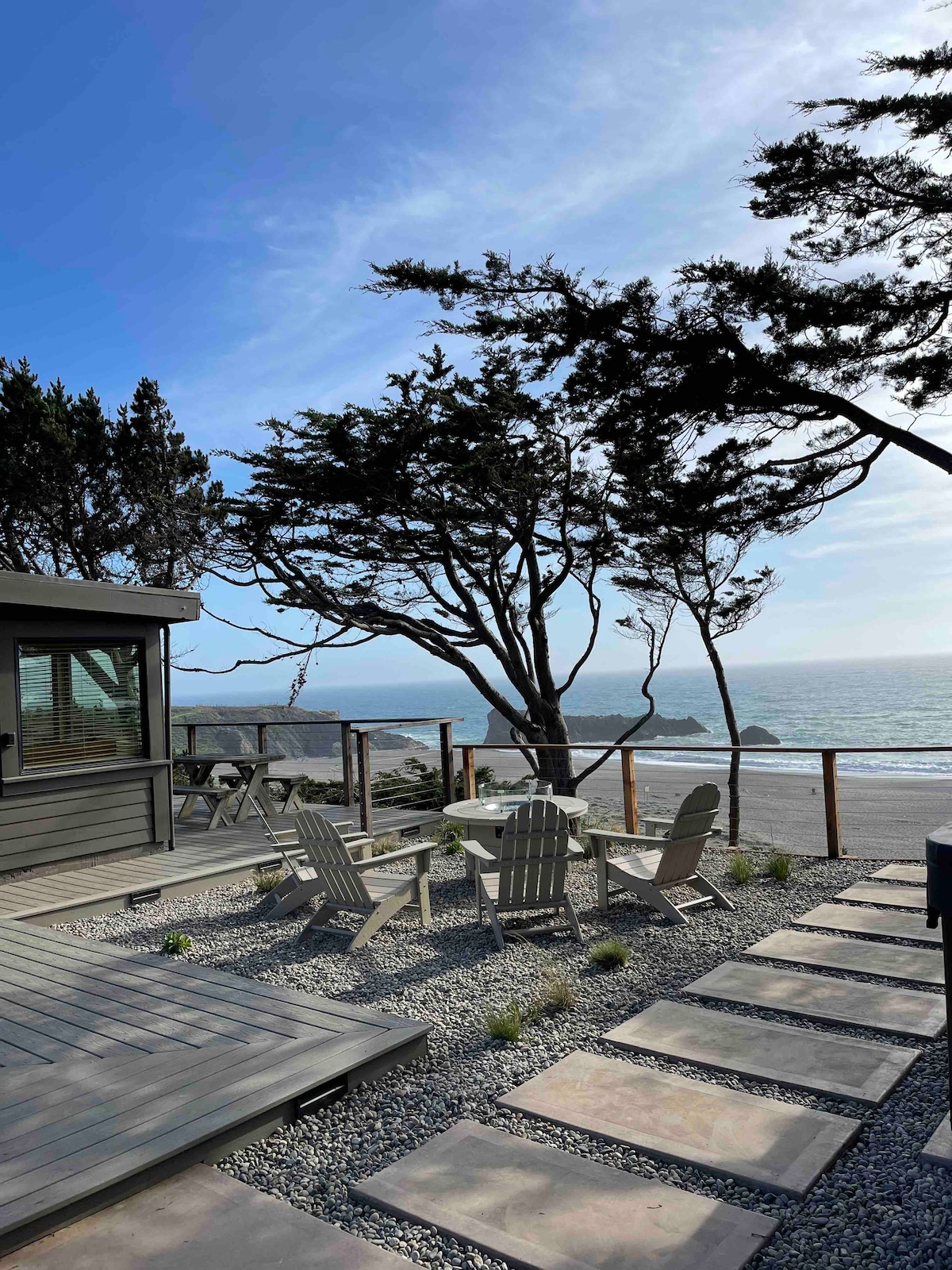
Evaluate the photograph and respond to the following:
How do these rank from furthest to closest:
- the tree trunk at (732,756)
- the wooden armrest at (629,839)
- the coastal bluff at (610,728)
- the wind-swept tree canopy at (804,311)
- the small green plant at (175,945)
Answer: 1. the coastal bluff at (610,728)
2. the tree trunk at (732,756)
3. the wind-swept tree canopy at (804,311)
4. the wooden armrest at (629,839)
5. the small green plant at (175,945)

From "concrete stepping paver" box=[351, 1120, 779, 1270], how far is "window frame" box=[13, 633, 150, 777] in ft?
18.1

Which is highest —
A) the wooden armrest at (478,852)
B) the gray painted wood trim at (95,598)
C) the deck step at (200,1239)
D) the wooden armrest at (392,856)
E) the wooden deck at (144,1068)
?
the gray painted wood trim at (95,598)

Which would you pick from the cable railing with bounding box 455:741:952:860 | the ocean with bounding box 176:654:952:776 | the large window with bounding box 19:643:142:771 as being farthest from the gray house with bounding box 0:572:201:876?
the ocean with bounding box 176:654:952:776

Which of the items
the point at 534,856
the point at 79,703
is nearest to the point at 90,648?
the point at 79,703

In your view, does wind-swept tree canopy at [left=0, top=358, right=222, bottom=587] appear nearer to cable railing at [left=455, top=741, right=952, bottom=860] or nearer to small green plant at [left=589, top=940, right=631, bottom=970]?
cable railing at [left=455, top=741, right=952, bottom=860]

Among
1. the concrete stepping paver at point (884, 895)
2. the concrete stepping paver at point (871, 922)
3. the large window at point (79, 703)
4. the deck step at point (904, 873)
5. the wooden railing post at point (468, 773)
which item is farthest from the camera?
the wooden railing post at point (468, 773)

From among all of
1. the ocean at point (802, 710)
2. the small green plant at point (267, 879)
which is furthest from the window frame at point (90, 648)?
the ocean at point (802, 710)

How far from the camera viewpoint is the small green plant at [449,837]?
8.05 m

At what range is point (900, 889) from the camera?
19.5 ft

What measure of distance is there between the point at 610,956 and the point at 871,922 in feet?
5.83

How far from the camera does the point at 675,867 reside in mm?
5613

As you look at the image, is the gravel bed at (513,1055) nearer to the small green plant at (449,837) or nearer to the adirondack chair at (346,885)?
the adirondack chair at (346,885)

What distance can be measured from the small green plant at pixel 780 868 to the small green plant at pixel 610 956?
215 cm

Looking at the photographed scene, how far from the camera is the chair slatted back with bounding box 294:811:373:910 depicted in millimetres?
5344
